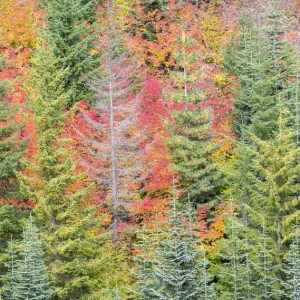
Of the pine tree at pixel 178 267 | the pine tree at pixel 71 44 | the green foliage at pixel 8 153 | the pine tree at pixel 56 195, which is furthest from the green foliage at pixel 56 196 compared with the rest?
the pine tree at pixel 71 44

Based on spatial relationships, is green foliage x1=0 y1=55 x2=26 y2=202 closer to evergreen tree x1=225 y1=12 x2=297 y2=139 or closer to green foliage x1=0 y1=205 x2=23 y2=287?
green foliage x1=0 y1=205 x2=23 y2=287

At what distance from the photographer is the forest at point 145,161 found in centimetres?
2452

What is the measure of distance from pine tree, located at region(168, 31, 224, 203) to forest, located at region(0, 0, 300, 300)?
8 centimetres

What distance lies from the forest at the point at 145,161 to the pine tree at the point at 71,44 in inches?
4.6

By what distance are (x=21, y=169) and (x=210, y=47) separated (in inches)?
1012

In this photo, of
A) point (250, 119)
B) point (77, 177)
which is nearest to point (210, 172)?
point (250, 119)

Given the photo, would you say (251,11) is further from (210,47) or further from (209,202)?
(209,202)

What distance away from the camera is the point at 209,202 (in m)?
31.8

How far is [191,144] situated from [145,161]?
3.58m

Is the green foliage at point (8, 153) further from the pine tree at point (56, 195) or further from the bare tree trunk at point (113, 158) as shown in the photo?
the bare tree trunk at point (113, 158)

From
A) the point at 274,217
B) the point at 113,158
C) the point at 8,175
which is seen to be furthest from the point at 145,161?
the point at 274,217

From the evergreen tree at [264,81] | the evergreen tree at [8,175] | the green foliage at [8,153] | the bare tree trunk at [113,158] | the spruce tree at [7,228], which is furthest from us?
the evergreen tree at [264,81]

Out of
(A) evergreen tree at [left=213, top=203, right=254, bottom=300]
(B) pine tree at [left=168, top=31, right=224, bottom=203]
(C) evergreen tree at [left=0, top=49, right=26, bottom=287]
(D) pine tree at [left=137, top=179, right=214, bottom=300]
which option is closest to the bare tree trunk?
(B) pine tree at [left=168, top=31, right=224, bottom=203]

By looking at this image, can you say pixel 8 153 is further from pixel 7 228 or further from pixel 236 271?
pixel 236 271
